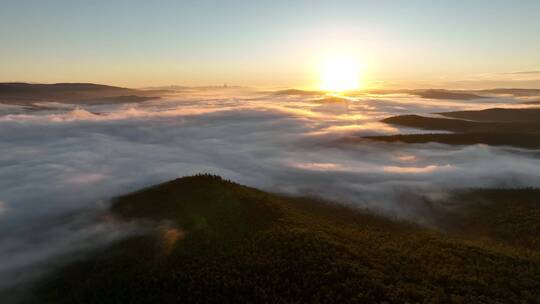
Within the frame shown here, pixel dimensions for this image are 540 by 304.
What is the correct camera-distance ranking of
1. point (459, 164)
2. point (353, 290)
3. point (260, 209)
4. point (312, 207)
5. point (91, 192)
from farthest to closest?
point (459, 164) → point (91, 192) → point (312, 207) → point (260, 209) → point (353, 290)

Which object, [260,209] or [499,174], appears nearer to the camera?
[260,209]

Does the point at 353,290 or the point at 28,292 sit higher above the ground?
the point at 353,290

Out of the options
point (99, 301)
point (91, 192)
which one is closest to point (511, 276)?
point (99, 301)

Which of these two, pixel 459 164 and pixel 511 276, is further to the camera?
pixel 459 164

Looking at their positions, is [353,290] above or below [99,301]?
above

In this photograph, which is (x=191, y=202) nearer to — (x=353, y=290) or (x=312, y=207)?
(x=312, y=207)

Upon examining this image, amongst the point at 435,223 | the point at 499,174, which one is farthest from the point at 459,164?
the point at 435,223

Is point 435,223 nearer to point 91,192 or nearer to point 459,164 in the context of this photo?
point 459,164

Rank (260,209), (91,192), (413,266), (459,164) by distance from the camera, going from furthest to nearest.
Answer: (459,164) → (91,192) → (260,209) → (413,266)

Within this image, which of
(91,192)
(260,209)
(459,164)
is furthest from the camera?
(459,164)
